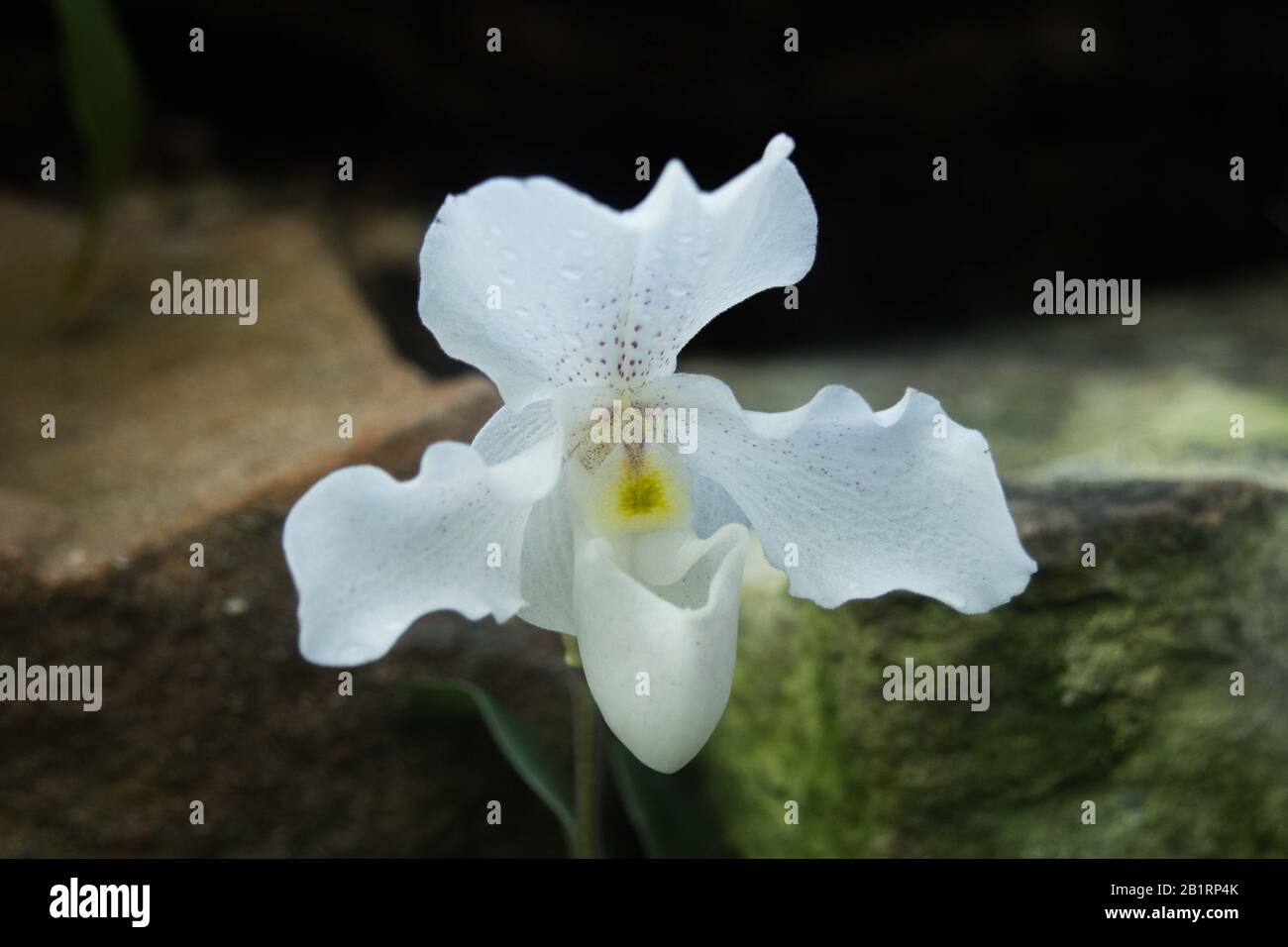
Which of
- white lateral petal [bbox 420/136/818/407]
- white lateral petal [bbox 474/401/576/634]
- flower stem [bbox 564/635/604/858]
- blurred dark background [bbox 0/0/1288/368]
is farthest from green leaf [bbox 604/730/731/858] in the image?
blurred dark background [bbox 0/0/1288/368]

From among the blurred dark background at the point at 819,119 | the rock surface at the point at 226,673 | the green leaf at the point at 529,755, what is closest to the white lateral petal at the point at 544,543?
the green leaf at the point at 529,755

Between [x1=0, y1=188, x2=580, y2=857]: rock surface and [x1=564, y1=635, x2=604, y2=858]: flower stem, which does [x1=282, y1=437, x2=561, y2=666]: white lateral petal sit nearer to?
[x1=564, y1=635, x2=604, y2=858]: flower stem

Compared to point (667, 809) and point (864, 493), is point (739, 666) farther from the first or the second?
point (864, 493)

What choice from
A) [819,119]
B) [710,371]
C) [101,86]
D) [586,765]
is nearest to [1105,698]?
[586,765]

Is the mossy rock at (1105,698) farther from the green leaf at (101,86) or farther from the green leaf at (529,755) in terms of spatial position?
the green leaf at (101,86)
